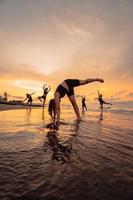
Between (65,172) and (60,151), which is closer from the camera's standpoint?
(65,172)

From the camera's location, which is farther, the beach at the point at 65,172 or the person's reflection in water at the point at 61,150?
the person's reflection in water at the point at 61,150

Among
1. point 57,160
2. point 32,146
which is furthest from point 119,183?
point 32,146

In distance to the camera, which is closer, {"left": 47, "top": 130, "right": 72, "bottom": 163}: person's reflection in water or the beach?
the beach

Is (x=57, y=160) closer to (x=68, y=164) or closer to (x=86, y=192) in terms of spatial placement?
(x=68, y=164)

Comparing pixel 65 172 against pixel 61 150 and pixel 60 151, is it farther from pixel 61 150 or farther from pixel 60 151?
pixel 61 150

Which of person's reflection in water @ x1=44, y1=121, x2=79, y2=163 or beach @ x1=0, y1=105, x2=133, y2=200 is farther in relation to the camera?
person's reflection in water @ x1=44, y1=121, x2=79, y2=163

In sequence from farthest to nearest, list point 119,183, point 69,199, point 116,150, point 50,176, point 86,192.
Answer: point 116,150 → point 50,176 → point 119,183 → point 86,192 → point 69,199

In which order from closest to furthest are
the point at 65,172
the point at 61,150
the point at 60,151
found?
the point at 65,172, the point at 60,151, the point at 61,150

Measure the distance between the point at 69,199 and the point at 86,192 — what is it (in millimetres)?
285

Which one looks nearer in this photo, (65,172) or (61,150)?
(65,172)

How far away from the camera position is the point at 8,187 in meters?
2.90

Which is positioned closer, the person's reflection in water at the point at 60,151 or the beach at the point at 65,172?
the beach at the point at 65,172

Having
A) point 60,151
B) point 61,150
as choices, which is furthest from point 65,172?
point 61,150

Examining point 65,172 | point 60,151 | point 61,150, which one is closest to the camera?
point 65,172
